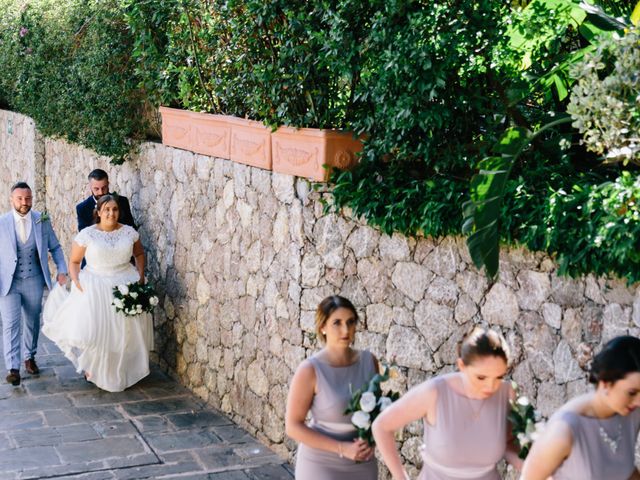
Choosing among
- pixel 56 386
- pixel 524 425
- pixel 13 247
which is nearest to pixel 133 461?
pixel 56 386

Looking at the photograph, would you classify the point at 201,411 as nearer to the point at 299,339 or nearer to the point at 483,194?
the point at 299,339

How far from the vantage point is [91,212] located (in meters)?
11.6

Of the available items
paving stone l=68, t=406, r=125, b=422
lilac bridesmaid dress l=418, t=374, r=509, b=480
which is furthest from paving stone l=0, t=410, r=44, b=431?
lilac bridesmaid dress l=418, t=374, r=509, b=480

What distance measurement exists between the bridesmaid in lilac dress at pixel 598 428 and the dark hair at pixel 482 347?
49 cm

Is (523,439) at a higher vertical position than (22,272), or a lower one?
higher

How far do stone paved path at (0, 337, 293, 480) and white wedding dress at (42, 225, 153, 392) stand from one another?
0.24 meters

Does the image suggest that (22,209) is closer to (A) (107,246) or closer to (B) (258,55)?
(A) (107,246)

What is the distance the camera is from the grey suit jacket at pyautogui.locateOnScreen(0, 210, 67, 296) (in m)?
10.9

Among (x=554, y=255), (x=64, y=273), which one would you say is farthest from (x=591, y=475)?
(x=64, y=273)

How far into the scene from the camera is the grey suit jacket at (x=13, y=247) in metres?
10.9

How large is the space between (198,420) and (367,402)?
488 cm

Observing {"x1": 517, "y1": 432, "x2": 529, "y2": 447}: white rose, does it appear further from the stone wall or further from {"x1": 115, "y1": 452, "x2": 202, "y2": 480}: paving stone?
{"x1": 115, "y1": 452, "x2": 202, "y2": 480}: paving stone

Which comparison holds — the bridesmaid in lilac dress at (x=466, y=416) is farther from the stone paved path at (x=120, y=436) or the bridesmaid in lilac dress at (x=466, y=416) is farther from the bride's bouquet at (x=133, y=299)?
the bride's bouquet at (x=133, y=299)

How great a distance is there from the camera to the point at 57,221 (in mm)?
16469
